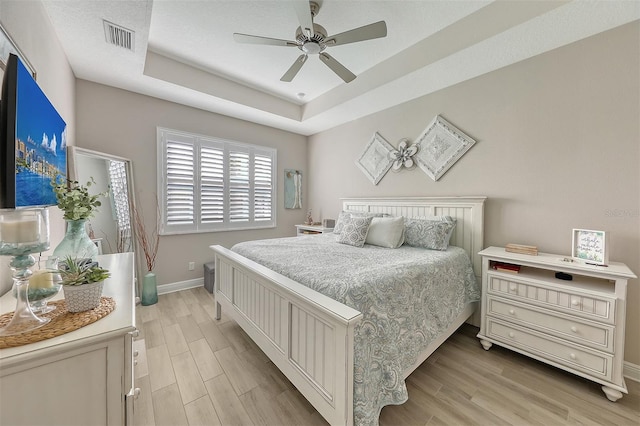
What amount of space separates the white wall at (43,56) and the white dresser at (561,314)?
3.17m

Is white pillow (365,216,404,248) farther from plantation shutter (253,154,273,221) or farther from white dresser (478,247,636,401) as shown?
plantation shutter (253,154,273,221)

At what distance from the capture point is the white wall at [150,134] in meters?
2.85

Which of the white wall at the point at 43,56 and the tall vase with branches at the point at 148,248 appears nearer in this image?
the white wall at the point at 43,56

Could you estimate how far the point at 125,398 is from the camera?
0.89 metres

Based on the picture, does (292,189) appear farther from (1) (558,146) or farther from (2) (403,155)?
(1) (558,146)

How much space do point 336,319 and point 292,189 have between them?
3.75 metres

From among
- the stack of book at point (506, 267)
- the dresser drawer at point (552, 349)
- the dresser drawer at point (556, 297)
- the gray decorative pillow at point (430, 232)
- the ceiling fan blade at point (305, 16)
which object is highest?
the ceiling fan blade at point (305, 16)

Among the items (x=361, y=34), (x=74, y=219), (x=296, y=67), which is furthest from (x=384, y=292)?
(x=296, y=67)

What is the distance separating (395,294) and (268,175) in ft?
11.1

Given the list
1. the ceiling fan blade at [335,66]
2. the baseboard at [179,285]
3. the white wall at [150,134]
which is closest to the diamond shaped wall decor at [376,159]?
the ceiling fan blade at [335,66]

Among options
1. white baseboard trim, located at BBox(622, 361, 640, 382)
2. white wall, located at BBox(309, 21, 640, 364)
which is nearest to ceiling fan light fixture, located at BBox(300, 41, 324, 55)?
white wall, located at BBox(309, 21, 640, 364)

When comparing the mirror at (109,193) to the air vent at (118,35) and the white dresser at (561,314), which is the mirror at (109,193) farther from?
the white dresser at (561,314)

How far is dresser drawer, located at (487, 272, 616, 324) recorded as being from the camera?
1654mm

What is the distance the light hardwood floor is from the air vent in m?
2.68
